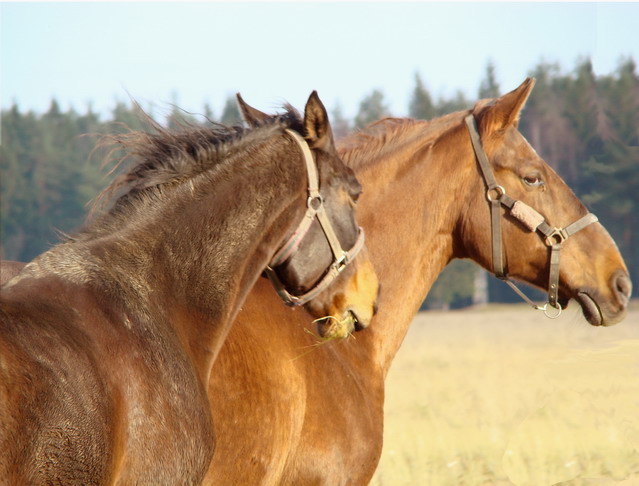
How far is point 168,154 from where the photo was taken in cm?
364

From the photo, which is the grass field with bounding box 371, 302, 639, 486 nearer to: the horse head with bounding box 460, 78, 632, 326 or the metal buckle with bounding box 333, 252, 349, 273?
the horse head with bounding box 460, 78, 632, 326

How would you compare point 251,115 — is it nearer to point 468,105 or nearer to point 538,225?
point 538,225

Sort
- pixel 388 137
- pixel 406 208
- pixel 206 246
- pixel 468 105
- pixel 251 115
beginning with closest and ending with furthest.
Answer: pixel 206 246, pixel 251 115, pixel 406 208, pixel 388 137, pixel 468 105

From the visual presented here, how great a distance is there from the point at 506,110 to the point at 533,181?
45cm

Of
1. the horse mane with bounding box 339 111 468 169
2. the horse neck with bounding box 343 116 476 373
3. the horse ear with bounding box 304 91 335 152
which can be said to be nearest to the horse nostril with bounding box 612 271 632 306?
the horse neck with bounding box 343 116 476 373

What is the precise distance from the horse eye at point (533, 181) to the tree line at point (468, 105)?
9.63m

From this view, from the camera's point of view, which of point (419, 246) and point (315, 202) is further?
point (419, 246)

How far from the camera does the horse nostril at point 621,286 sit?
482 cm

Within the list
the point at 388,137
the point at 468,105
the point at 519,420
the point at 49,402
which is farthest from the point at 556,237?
the point at 468,105

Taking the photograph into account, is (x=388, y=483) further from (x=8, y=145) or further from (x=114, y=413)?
(x=8, y=145)

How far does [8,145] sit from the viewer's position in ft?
154

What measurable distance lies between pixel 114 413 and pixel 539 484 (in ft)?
17.8

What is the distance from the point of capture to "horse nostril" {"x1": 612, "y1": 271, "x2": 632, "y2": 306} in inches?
190

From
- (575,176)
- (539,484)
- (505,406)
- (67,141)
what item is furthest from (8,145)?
(539,484)
